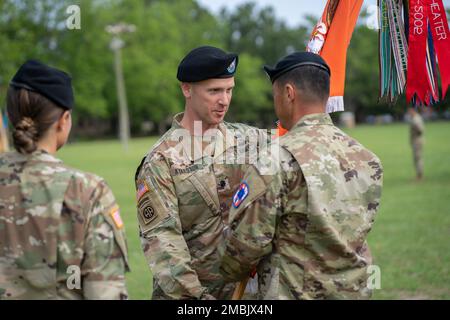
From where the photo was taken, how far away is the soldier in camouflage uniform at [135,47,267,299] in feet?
10.8

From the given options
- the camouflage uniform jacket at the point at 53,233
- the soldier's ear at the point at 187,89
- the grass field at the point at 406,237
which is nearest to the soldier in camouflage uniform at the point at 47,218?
the camouflage uniform jacket at the point at 53,233

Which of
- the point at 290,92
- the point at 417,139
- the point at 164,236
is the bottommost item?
the point at 417,139

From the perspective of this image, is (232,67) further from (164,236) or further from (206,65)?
(164,236)

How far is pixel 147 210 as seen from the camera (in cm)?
343

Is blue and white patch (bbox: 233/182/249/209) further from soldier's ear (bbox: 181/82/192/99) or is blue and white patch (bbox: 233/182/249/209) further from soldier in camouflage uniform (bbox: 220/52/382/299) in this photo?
soldier's ear (bbox: 181/82/192/99)

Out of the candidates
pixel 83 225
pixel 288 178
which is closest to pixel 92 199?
pixel 83 225

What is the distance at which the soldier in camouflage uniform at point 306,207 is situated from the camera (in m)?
2.88

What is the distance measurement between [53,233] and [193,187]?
110cm

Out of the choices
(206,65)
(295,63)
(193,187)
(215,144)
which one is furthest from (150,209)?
(295,63)

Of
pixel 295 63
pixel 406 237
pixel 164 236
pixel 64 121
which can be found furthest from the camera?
pixel 406 237

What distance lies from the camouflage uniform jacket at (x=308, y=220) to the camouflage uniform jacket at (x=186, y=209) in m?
0.34

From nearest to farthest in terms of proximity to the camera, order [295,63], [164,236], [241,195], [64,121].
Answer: [64,121] → [241,195] → [295,63] → [164,236]
